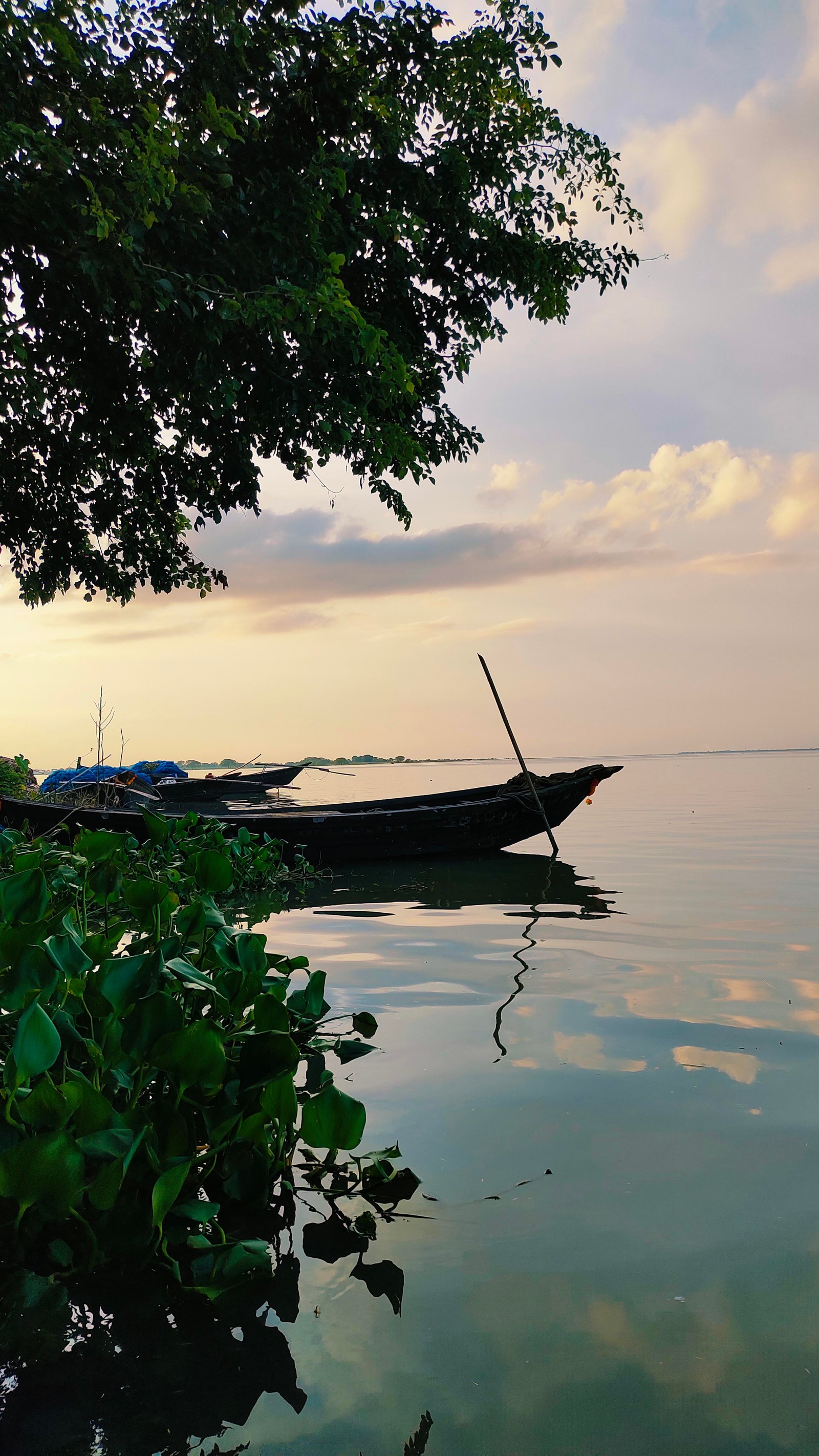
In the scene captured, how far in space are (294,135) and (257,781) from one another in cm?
1567

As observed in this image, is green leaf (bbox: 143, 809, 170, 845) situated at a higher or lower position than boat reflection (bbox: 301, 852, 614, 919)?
higher

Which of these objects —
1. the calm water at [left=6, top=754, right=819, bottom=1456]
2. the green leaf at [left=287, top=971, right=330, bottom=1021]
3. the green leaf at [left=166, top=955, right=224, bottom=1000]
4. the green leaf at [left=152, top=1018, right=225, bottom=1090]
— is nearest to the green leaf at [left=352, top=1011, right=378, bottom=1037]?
the green leaf at [left=287, top=971, right=330, bottom=1021]

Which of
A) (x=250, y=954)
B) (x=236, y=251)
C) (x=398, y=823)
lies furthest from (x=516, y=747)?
(x=250, y=954)

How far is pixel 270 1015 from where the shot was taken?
2541 mm

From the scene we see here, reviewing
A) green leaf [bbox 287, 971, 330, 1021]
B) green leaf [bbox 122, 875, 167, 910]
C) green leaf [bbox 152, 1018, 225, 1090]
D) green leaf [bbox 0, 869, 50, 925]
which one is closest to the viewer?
green leaf [bbox 152, 1018, 225, 1090]

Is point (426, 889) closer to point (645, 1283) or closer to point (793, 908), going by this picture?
A: point (793, 908)

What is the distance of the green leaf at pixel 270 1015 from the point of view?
2523mm

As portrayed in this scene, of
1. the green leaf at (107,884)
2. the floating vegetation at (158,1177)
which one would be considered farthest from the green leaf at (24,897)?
the green leaf at (107,884)

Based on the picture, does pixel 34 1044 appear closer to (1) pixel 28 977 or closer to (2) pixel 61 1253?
(1) pixel 28 977

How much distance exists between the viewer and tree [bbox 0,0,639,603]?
6.94m

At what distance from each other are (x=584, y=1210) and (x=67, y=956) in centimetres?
180

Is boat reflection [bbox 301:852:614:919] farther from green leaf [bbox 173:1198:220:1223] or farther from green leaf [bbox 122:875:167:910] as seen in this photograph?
green leaf [bbox 173:1198:220:1223]

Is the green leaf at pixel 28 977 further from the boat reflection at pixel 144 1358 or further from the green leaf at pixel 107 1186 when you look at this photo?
the boat reflection at pixel 144 1358

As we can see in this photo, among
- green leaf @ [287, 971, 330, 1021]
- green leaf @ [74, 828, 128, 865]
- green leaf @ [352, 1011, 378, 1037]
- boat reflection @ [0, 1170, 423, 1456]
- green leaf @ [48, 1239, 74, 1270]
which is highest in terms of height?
green leaf @ [74, 828, 128, 865]
